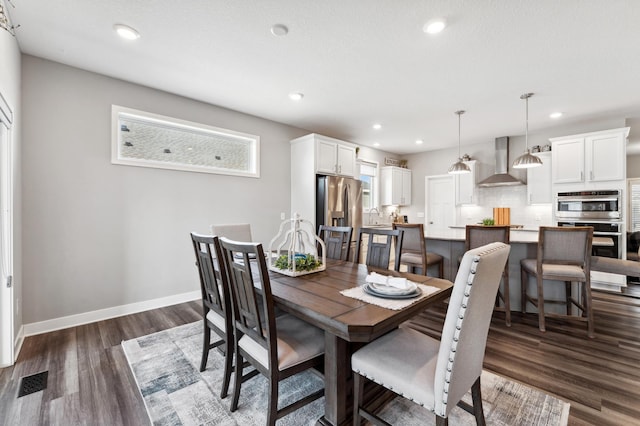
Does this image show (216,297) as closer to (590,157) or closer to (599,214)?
(599,214)

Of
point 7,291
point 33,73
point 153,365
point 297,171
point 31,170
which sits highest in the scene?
point 33,73

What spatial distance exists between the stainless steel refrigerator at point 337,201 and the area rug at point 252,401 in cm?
270

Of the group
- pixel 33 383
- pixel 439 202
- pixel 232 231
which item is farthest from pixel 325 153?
pixel 33 383

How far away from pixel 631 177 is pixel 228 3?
9.46 metres

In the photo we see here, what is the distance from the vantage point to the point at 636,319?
3102 mm

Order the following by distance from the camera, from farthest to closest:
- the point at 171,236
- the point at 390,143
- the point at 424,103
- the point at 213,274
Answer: the point at 390,143 < the point at 424,103 < the point at 171,236 < the point at 213,274

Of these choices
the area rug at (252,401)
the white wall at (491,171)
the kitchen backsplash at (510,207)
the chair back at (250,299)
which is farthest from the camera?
the kitchen backsplash at (510,207)

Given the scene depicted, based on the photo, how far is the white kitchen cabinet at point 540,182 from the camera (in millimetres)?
4910

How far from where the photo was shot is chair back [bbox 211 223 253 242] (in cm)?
270

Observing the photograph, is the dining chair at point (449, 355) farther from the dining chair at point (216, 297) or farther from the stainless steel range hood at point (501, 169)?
the stainless steel range hood at point (501, 169)

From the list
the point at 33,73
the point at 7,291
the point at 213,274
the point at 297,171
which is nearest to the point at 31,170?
the point at 33,73

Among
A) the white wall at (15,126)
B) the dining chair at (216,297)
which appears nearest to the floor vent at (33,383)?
the white wall at (15,126)

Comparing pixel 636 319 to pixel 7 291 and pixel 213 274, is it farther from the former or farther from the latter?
pixel 7 291

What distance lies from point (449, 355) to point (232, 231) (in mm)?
2249
